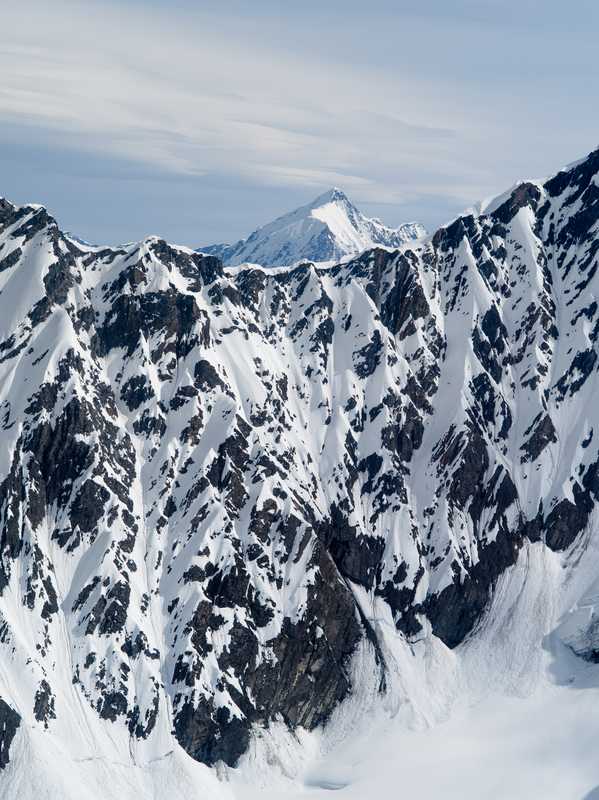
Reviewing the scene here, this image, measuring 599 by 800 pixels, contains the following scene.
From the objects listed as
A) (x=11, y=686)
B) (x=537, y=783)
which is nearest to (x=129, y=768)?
(x=11, y=686)

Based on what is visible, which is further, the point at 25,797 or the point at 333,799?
the point at 333,799

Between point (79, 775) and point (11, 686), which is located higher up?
point (11, 686)

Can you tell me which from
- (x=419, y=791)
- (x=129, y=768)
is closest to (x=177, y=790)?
(x=129, y=768)

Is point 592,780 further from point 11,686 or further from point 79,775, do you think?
point 11,686

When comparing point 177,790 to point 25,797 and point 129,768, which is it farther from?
point 25,797

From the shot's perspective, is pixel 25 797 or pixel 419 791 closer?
pixel 25 797

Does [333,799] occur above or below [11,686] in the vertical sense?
below

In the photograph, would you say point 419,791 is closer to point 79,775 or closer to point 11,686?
point 79,775

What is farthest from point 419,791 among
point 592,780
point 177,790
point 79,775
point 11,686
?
point 11,686
